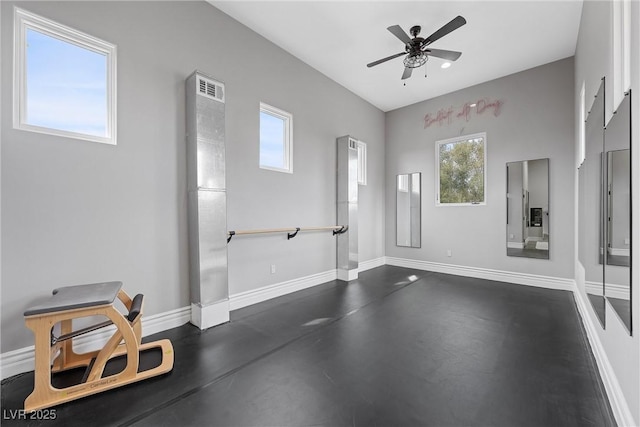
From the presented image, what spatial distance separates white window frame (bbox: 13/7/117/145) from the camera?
6.74ft

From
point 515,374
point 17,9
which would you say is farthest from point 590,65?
point 17,9

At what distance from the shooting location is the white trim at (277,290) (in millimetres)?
3473

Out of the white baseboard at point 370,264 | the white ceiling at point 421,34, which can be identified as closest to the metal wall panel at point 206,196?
the white ceiling at point 421,34

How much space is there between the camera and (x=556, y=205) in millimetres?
4383

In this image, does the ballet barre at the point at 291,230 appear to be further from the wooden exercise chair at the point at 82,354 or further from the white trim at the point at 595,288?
the white trim at the point at 595,288

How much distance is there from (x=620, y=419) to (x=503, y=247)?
148 inches

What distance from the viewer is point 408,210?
611cm

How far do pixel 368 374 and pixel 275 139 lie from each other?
3308 mm

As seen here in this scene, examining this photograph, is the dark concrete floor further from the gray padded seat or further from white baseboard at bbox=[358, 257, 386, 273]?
white baseboard at bbox=[358, 257, 386, 273]

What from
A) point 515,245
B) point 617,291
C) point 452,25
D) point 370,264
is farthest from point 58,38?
point 515,245

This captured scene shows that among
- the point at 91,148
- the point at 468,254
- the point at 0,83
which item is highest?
the point at 0,83

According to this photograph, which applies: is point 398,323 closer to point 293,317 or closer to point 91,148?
point 293,317

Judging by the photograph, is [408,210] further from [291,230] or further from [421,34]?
[421,34]

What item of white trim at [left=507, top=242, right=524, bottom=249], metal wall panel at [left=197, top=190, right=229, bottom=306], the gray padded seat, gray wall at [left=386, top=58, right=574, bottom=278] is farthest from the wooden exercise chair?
white trim at [left=507, top=242, right=524, bottom=249]
